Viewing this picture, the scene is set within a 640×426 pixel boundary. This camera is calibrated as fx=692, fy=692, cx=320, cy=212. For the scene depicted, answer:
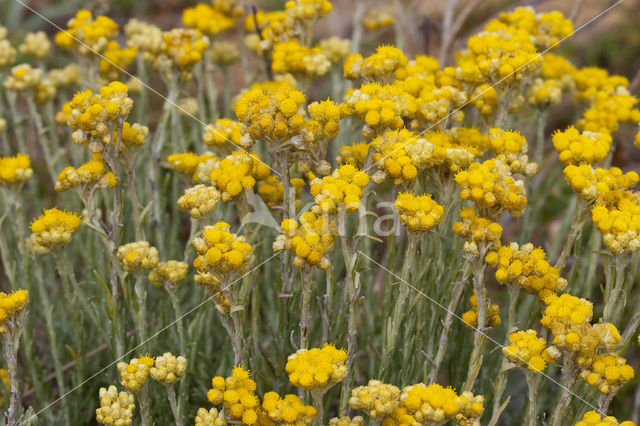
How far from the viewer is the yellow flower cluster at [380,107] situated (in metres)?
1.79

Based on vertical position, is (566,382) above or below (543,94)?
below

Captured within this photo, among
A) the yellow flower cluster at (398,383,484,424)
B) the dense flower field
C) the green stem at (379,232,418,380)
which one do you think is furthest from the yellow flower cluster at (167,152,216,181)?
the yellow flower cluster at (398,383,484,424)

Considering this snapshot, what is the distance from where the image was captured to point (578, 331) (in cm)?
154

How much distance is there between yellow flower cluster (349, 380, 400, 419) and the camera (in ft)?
4.79

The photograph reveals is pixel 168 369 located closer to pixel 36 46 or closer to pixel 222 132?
pixel 222 132

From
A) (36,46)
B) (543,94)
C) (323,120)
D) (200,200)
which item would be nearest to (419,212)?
(323,120)

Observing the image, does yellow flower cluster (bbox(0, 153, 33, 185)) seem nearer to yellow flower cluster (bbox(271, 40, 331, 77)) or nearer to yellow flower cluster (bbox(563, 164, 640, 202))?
yellow flower cluster (bbox(271, 40, 331, 77))

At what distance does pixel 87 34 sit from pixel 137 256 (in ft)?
3.43

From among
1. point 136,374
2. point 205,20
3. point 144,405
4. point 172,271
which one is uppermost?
point 205,20

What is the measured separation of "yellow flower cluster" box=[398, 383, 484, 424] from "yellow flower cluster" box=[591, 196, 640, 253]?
1.75ft

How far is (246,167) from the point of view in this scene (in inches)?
72.0

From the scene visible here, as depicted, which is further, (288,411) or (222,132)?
(222,132)

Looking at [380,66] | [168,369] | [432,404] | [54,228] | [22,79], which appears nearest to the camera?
[432,404]

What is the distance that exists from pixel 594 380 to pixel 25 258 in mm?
1660
